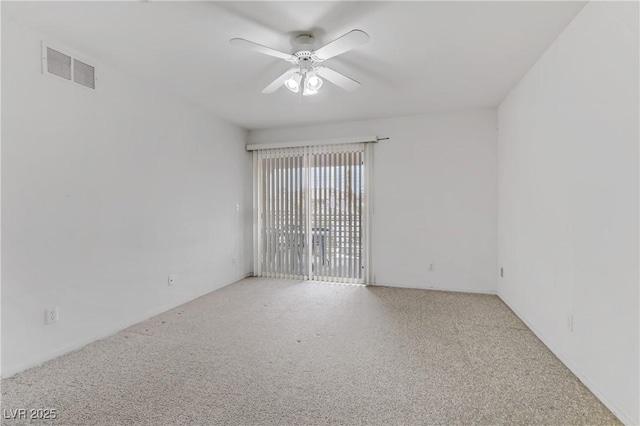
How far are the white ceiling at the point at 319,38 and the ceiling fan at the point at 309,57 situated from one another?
0.15 m

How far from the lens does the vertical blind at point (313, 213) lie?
4551 millimetres

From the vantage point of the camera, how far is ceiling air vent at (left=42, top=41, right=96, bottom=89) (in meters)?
2.29

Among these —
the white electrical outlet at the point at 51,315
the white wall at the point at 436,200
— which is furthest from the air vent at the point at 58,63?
the white wall at the point at 436,200

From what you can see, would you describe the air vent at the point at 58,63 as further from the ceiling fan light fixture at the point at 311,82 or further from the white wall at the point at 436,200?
the white wall at the point at 436,200

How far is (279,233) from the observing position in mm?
4938

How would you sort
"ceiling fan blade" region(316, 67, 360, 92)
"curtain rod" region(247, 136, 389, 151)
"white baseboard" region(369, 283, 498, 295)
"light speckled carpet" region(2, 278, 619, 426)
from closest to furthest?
"light speckled carpet" region(2, 278, 619, 426)
"ceiling fan blade" region(316, 67, 360, 92)
"white baseboard" region(369, 283, 498, 295)
"curtain rod" region(247, 136, 389, 151)

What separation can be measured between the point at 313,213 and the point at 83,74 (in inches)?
124

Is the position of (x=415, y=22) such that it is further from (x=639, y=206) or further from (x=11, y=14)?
(x=11, y=14)

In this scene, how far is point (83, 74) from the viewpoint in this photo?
8.34 feet

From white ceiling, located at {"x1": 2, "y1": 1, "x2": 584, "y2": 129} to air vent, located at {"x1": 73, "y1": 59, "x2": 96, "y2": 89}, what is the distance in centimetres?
11

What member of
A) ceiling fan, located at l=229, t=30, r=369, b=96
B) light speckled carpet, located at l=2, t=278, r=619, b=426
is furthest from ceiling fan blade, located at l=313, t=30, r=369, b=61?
light speckled carpet, located at l=2, t=278, r=619, b=426

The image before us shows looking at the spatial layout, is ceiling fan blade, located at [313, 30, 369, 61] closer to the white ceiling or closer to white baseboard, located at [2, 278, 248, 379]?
the white ceiling

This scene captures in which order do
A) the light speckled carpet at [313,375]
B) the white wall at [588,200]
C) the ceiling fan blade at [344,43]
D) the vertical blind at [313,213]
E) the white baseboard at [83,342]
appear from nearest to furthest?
the white wall at [588,200] → the light speckled carpet at [313,375] → the ceiling fan blade at [344,43] → the white baseboard at [83,342] → the vertical blind at [313,213]

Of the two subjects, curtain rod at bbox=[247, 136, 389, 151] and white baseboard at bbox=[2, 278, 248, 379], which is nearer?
white baseboard at bbox=[2, 278, 248, 379]
